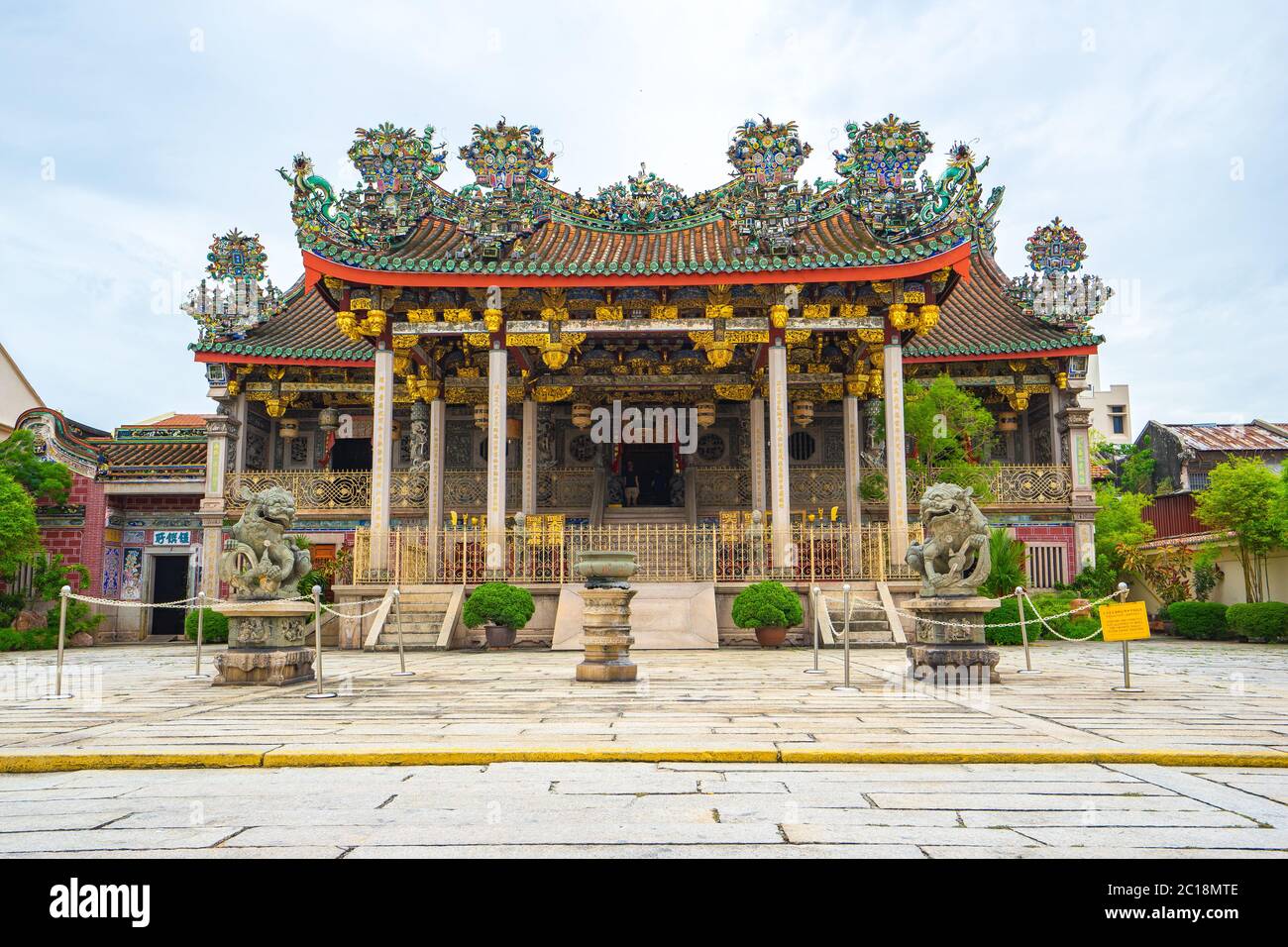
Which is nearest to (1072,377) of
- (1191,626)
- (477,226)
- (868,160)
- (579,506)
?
(1191,626)

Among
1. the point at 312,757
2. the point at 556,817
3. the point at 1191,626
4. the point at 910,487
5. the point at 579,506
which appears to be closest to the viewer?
the point at 556,817

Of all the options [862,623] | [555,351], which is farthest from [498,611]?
[862,623]

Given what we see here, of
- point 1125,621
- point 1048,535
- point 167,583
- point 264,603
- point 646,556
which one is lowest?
point 167,583


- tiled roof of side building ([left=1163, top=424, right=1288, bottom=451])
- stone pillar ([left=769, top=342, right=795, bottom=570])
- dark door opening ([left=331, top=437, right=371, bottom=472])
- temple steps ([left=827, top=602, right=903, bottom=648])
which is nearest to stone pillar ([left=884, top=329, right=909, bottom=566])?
temple steps ([left=827, top=602, right=903, bottom=648])

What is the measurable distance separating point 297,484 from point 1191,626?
19.8 meters

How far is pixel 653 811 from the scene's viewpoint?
3.52 metres

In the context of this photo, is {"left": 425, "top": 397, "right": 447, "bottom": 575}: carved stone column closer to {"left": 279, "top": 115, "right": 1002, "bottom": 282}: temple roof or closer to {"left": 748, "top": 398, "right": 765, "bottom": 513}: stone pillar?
{"left": 279, "top": 115, "right": 1002, "bottom": 282}: temple roof

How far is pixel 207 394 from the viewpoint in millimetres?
20234

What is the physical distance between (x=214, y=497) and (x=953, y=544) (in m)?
16.8

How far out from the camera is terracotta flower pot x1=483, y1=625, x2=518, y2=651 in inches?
544

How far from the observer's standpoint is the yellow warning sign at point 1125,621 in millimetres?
7535

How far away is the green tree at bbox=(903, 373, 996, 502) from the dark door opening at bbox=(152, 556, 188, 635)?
16562mm

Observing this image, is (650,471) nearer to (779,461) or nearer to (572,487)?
(572,487)

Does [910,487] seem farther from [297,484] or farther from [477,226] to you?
[297,484]
